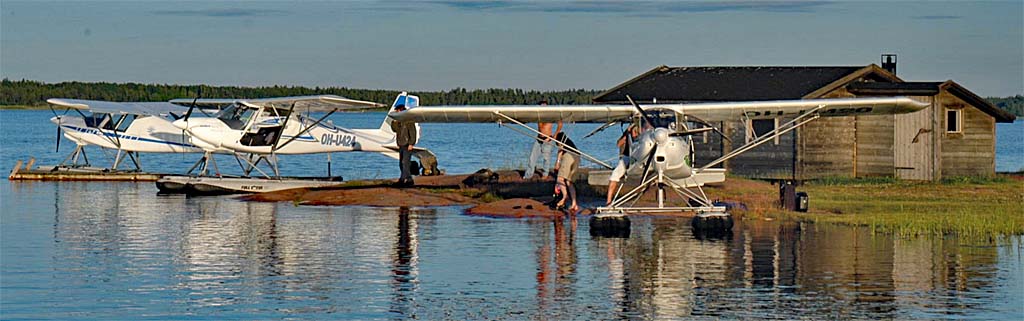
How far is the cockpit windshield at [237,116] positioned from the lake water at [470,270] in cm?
756

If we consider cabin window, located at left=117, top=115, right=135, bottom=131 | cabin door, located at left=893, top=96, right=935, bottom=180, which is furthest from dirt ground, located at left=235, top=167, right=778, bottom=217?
cabin window, located at left=117, top=115, right=135, bottom=131

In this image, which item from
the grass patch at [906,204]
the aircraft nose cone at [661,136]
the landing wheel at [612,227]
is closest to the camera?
the aircraft nose cone at [661,136]

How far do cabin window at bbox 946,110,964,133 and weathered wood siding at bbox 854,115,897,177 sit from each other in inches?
42.6

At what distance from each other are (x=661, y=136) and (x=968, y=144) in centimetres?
1255

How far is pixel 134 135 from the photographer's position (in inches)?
1193

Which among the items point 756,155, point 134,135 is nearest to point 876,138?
point 756,155

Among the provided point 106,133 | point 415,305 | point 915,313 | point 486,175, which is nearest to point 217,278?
point 415,305

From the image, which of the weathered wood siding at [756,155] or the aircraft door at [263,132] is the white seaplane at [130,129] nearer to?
the aircraft door at [263,132]

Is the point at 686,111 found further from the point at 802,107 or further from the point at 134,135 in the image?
the point at 134,135

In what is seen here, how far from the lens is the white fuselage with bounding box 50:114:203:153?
30016mm

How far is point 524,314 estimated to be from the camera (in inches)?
423

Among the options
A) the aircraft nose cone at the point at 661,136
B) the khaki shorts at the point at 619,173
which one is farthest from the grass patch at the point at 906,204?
the aircraft nose cone at the point at 661,136

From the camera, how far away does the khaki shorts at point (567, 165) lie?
61.7 feet

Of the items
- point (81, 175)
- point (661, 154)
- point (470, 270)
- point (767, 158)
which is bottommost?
point (470, 270)
